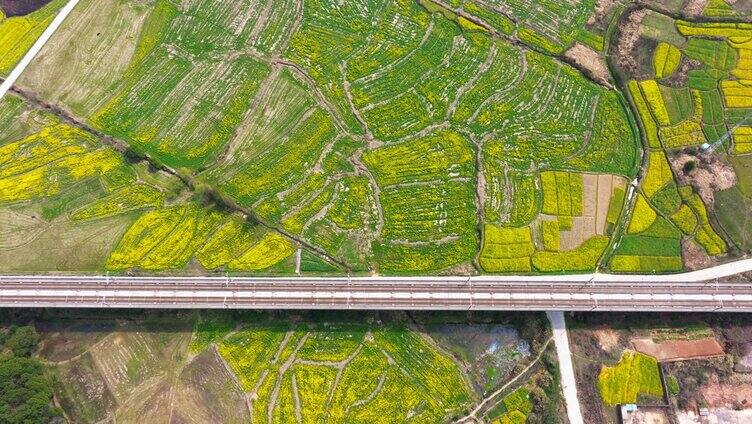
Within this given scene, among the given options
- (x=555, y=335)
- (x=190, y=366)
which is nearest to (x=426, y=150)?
(x=555, y=335)

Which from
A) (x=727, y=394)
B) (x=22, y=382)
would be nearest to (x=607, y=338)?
(x=727, y=394)

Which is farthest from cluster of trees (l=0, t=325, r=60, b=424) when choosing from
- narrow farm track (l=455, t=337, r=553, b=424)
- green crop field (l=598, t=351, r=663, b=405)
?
green crop field (l=598, t=351, r=663, b=405)

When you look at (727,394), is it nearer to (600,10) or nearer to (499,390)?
(499,390)

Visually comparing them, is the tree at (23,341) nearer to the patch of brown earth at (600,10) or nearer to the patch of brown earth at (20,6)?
the patch of brown earth at (20,6)

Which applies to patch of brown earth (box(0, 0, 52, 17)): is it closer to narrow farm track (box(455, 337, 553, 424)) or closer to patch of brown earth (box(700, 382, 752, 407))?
narrow farm track (box(455, 337, 553, 424))

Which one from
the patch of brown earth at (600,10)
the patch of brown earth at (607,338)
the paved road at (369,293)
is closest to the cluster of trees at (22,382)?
the paved road at (369,293)

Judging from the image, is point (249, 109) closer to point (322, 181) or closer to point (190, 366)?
point (322, 181)

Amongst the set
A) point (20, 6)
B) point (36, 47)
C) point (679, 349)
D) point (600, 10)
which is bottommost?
point (679, 349)

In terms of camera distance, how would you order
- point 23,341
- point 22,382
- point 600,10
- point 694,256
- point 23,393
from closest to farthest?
1. point 23,393
2. point 22,382
3. point 23,341
4. point 694,256
5. point 600,10
